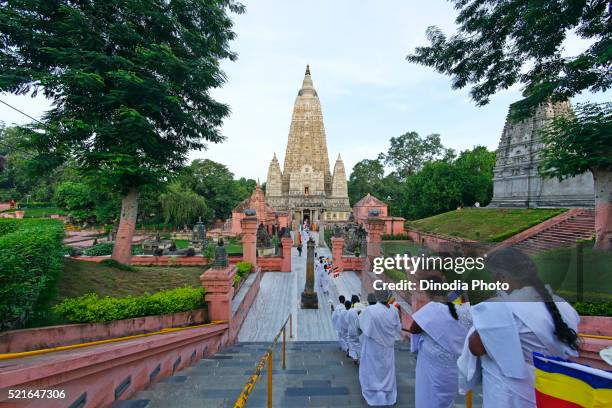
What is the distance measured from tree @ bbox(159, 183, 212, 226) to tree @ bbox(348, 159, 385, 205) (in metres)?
27.1

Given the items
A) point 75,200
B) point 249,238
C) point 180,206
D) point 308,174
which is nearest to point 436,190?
point 308,174

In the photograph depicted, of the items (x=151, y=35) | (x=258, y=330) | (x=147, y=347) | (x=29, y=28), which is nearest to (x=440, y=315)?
(x=147, y=347)

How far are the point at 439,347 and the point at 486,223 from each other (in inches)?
885

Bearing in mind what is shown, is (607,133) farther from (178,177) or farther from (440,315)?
(178,177)

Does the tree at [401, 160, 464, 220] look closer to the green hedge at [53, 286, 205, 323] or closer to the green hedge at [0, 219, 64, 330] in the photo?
the green hedge at [53, 286, 205, 323]

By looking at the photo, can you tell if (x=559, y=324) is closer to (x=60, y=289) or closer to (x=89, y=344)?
(x=89, y=344)

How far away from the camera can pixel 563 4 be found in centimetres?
743

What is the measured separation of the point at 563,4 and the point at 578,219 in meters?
14.8

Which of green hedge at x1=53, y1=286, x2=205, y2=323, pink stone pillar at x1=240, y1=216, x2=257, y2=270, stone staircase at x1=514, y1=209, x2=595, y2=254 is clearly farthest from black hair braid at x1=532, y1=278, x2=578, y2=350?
stone staircase at x1=514, y1=209, x2=595, y2=254

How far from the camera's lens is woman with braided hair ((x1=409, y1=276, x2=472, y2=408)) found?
2.98 metres

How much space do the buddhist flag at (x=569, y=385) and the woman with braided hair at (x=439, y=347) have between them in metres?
1.18

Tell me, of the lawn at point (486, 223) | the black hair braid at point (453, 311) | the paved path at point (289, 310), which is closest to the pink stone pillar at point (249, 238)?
the paved path at point (289, 310)

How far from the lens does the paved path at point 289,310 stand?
8.10 metres

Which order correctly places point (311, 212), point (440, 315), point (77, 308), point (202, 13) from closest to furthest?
point (440, 315) → point (77, 308) → point (202, 13) → point (311, 212)
